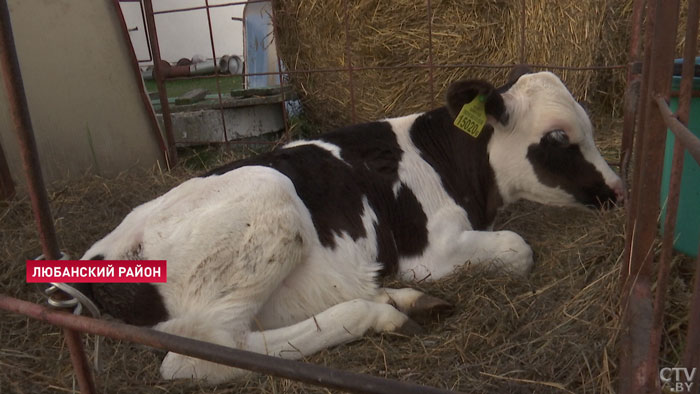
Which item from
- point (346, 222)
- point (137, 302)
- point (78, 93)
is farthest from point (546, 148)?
point (78, 93)

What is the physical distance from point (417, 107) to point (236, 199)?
432 cm

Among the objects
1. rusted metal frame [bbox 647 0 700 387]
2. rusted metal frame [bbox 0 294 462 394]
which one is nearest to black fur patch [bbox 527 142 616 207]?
rusted metal frame [bbox 647 0 700 387]

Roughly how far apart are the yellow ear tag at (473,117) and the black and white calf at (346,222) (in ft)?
0.17

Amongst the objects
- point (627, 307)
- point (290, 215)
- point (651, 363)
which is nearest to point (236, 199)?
point (290, 215)

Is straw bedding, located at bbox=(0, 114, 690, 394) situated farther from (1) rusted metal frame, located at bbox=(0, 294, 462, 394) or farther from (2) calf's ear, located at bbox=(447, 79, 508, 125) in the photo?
(1) rusted metal frame, located at bbox=(0, 294, 462, 394)

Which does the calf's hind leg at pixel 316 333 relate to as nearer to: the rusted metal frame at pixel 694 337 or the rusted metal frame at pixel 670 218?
the rusted metal frame at pixel 670 218

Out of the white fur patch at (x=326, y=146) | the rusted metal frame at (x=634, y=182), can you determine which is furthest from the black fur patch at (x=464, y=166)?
the rusted metal frame at (x=634, y=182)

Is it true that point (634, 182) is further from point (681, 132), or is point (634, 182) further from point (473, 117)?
point (473, 117)

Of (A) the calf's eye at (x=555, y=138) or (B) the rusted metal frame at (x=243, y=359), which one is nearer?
(B) the rusted metal frame at (x=243, y=359)

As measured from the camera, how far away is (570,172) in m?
3.79

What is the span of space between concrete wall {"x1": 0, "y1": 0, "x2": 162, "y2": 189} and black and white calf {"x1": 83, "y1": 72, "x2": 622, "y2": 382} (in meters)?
2.55

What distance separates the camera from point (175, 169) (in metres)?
6.04

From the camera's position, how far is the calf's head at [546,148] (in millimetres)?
3727

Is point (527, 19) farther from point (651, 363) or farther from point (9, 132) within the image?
point (651, 363)
